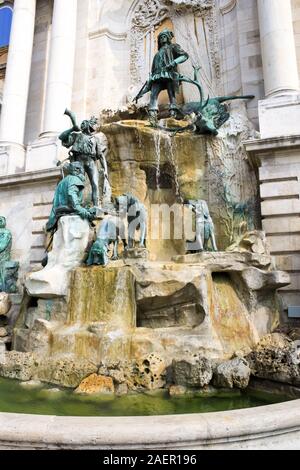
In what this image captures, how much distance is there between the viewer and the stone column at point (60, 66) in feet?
43.6

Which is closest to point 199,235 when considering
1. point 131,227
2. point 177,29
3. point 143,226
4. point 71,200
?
point 143,226

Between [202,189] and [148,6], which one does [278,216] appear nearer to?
[202,189]

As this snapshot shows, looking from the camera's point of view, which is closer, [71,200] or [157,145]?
[71,200]

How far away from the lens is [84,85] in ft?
48.9

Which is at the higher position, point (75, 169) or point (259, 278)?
point (75, 169)

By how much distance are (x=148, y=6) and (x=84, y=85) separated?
4420mm

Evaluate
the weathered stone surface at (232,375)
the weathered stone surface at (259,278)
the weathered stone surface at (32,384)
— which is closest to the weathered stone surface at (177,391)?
the weathered stone surface at (232,375)

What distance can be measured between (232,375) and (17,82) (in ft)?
43.0

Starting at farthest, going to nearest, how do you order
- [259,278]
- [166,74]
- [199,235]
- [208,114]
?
[166,74] → [208,114] → [199,235] → [259,278]

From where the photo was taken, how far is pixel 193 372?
196 inches

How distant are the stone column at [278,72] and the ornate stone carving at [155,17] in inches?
121

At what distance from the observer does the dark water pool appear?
13.8 feet

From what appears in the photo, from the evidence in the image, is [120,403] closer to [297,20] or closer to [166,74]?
[166,74]

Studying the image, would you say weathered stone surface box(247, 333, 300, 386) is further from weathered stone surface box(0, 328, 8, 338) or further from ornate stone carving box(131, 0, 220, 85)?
ornate stone carving box(131, 0, 220, 85)
